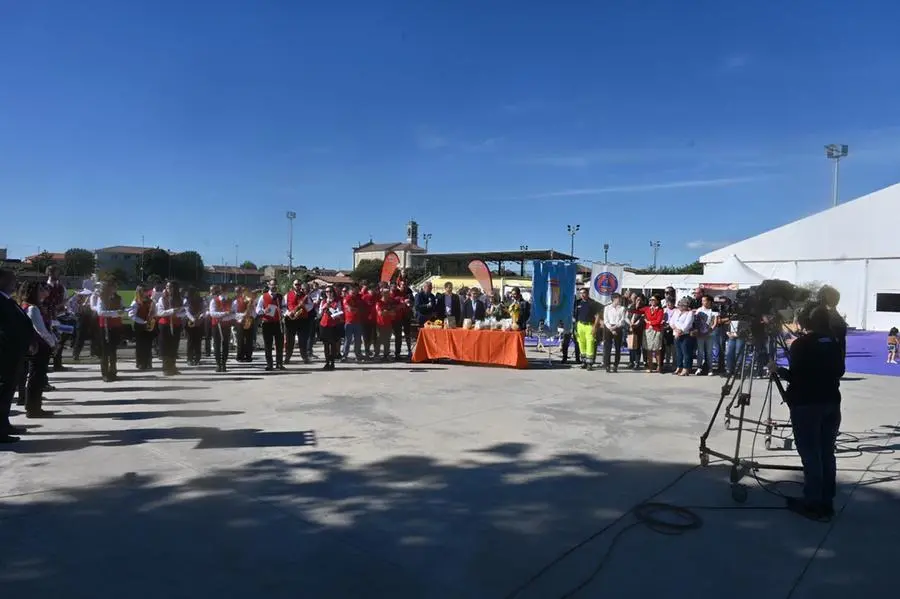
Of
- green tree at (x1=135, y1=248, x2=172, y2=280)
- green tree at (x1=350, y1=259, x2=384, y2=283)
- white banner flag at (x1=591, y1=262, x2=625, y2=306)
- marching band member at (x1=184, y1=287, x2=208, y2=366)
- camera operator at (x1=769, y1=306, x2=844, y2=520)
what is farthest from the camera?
green tree at (x1=350, y1=259, x2=384, y2=283)

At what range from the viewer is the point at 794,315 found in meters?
5.04

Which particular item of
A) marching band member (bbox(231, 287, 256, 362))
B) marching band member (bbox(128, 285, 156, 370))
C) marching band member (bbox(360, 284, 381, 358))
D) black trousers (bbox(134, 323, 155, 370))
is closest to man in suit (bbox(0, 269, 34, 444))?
marching band member (bbox(128, 285, 156, 370))

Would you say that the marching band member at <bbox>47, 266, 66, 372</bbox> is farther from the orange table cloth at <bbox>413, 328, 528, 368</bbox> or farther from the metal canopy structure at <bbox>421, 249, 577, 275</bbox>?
the metal canopy structure at <bbox>421, 249, 577, 275</bbox>

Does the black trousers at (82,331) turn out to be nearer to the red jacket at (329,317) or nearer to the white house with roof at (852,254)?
the red jacket at (329,317)

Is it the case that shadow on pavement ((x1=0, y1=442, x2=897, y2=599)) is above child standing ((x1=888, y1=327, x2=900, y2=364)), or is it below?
below

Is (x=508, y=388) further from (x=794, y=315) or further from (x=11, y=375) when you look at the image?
(x=11, y=375)

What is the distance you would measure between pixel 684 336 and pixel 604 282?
3372 millimetres

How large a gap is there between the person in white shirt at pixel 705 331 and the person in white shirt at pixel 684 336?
0.14 metres

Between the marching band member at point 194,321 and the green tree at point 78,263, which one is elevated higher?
the green tree at point 78,263

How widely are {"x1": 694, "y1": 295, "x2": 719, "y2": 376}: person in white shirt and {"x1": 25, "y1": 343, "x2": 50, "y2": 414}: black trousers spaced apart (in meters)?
11.3

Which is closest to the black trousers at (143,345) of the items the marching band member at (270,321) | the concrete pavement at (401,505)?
the marching band member at (270,321)

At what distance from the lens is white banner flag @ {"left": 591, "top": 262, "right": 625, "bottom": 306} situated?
50.3ft

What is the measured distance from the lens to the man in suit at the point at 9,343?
5.64m

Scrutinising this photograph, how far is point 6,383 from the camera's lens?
223 inches
